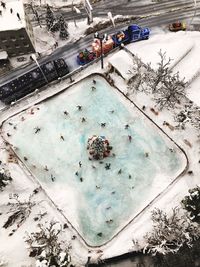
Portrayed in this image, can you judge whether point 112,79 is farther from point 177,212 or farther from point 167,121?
point 177,212

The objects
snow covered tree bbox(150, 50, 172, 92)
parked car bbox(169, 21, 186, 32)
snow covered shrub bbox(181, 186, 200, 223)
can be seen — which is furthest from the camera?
parked car bbox(169, 21, 186, 32)

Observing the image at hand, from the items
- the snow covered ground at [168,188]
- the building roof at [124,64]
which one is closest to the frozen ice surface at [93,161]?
the snow covered ground at [168,188]

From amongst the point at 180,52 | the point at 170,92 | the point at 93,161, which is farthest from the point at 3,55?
the point at 180,52

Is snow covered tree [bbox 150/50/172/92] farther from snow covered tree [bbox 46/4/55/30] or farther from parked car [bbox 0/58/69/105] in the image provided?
snow covered tree [bbox 46/4/55/30]

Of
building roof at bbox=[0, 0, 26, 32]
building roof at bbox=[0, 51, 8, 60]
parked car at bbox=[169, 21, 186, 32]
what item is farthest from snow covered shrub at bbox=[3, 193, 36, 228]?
parked car at bbox=[169, 21, 186, 32]

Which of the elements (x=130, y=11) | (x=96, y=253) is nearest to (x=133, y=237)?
(x=96, y=253)

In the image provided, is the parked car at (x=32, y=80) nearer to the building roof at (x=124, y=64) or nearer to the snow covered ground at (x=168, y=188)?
the snow covered ground at (x=168, y=188)
